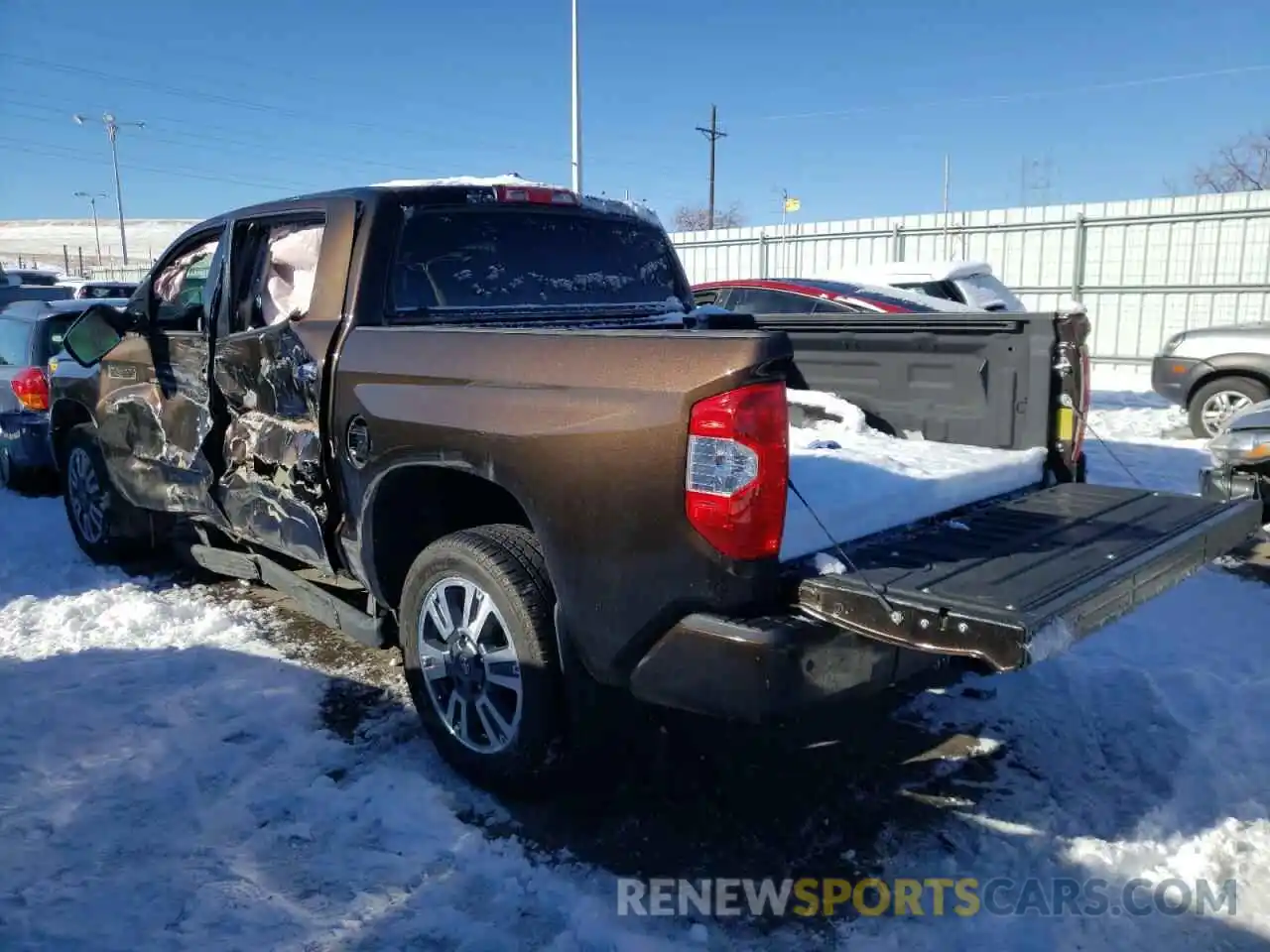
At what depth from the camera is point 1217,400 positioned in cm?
958

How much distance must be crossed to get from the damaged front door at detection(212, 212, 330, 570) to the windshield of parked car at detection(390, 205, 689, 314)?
1.35ft

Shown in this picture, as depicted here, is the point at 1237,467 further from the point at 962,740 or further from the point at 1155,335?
the point at 1155,335

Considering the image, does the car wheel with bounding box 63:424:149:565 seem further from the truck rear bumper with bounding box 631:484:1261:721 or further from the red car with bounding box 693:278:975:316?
the red car with bounding box 693:278:975:316

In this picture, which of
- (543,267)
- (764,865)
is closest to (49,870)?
(764,865)

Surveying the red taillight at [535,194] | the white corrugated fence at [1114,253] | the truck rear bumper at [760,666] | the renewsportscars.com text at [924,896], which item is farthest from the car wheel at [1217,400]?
the truck rear bumper at [760,666]

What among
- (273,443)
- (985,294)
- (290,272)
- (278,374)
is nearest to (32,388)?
(290,272)

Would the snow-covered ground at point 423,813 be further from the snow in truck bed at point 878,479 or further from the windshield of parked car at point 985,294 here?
the windshield of parked car at point 985,294

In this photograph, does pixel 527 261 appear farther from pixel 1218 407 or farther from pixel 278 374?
pixel 1218 407

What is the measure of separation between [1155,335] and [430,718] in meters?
16.7

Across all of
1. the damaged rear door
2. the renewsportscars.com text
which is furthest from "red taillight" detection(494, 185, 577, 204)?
the renewsportscars.com text

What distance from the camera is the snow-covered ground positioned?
2.61 m

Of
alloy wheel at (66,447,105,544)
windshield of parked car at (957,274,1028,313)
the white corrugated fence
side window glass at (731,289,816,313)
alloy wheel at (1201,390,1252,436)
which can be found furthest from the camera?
the white corrugated fence

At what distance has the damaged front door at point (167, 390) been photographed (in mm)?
4434

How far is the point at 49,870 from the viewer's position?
113 inches
